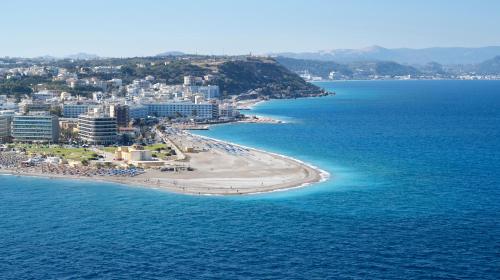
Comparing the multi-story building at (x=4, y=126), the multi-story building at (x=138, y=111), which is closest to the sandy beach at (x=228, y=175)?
the multi-story building at (x=4, y=126)

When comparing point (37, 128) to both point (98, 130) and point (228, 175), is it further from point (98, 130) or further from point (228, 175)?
point (228, 175)

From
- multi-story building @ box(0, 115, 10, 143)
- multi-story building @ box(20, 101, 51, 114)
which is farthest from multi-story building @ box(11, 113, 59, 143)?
multi-story building @ box(20, 101, 51, 114)

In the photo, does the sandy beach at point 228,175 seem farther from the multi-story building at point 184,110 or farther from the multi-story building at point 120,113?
the multi-story building at point 184,110

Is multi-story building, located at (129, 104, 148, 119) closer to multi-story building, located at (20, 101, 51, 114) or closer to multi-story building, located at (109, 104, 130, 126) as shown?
multi-story building, located at (109, 104, 130, 126)

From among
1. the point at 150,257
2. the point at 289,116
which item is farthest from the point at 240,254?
the point at 289,116

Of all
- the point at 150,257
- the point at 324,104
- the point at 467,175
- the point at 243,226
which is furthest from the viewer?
the point at 324,104

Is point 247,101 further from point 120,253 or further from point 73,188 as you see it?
point 120,253
